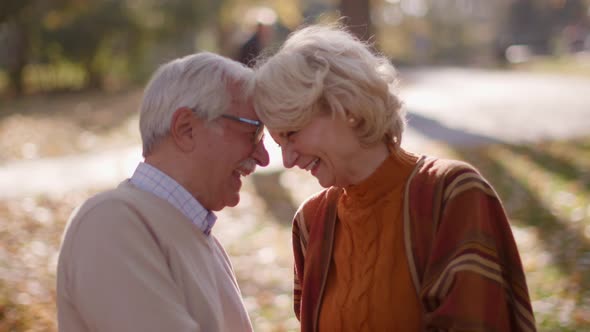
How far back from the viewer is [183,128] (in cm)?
264

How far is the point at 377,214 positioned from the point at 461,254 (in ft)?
1.18

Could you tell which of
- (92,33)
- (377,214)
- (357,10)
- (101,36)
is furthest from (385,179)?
(101,36)

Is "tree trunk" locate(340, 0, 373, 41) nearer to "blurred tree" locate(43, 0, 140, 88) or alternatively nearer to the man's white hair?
the man's white hair

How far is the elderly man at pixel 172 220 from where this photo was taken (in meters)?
2.32

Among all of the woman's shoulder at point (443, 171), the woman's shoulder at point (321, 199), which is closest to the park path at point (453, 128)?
the woman's shoulder at point (321, 199)

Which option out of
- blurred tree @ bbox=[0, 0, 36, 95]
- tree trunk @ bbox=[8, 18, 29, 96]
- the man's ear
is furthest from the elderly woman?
tree trunk @ bbox=[8, 18, 29, 96]

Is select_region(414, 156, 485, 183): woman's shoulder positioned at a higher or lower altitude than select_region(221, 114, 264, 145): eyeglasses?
lower

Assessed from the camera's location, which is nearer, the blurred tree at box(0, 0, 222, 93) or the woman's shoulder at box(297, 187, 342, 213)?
the woman's shoulder at box(297, 187, 342, 213)

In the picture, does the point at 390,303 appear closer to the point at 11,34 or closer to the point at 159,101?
the point at 159,101

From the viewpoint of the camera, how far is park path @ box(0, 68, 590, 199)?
10992 mm

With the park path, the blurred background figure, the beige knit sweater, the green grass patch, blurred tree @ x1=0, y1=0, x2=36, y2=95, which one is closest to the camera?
the beige knit sweater

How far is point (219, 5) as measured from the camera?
1111 inches

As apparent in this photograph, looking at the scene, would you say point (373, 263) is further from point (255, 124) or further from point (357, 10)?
point (357, 10)

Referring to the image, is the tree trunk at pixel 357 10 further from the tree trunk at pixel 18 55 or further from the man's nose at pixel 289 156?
the tree trunk at pixel 18 55
